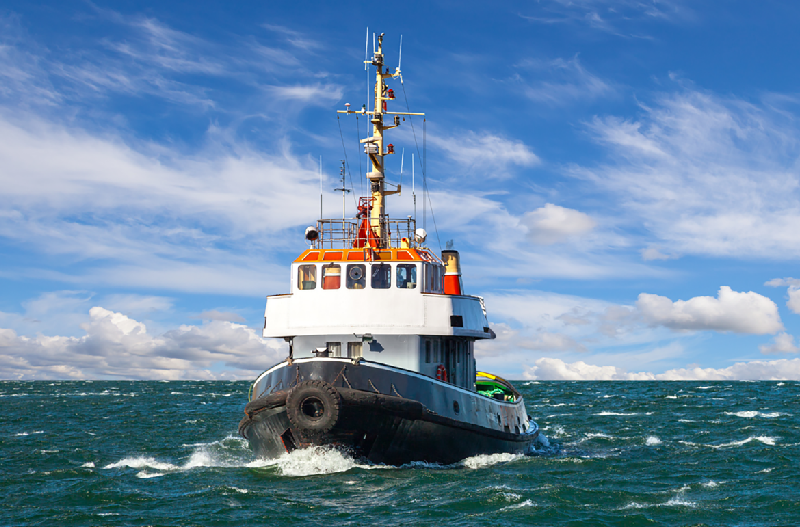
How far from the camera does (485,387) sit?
3034 centimetres

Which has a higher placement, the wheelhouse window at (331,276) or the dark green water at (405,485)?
the wheelhouse window at (331,276)

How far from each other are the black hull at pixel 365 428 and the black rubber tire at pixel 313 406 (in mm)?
23

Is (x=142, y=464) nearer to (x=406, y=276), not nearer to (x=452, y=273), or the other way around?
(x=406, y=276)

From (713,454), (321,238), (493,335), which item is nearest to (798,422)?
(713,454)

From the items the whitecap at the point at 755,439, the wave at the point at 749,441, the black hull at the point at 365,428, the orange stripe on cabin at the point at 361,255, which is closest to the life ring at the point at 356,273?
the orange stripe on cabin at the point at 361,255

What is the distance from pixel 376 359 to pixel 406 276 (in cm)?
254

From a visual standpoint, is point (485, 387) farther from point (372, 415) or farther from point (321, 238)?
point (372, 415)

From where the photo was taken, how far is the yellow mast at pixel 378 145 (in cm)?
2341

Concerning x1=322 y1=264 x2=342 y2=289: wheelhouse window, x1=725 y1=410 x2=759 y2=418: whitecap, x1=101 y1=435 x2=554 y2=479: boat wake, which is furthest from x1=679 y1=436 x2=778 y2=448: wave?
x1=322 y1=264 x2=342 y2=289: wheelhouse window

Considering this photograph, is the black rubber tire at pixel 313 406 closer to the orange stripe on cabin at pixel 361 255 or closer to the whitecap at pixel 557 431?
the orange stripe on cabin at pixel 361 255

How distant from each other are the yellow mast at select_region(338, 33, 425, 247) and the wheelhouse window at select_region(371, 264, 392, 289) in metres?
2.94

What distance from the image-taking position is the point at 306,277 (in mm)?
20469

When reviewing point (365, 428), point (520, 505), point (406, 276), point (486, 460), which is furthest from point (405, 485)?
point (406, 276)

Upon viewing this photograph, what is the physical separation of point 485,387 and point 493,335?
26.2 feet
